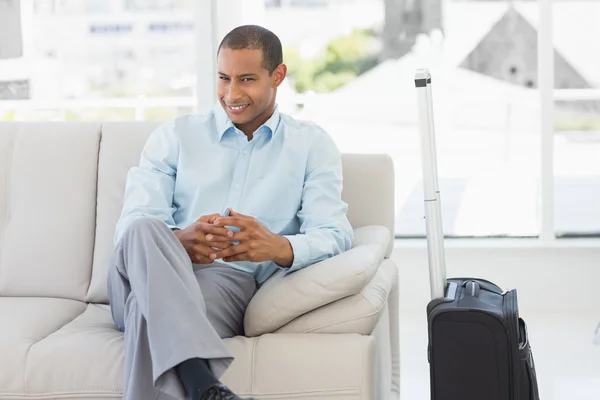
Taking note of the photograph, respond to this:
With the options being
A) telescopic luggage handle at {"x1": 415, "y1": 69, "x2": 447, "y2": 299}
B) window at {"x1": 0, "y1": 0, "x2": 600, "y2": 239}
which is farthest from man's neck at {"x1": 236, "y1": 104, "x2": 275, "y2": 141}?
window at {"x1": 0, "y1": 0, "x2": 600, "y2": 239}

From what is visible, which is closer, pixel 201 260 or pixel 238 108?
pixel 201 260

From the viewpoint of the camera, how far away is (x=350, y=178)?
305 cm

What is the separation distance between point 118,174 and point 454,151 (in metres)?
2.01

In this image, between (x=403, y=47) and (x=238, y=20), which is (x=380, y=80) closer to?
(x=403, y=47)

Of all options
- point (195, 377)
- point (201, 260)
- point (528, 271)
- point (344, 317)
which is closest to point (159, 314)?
point (195, 377)

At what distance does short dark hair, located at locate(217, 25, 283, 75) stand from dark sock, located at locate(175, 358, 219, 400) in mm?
1032

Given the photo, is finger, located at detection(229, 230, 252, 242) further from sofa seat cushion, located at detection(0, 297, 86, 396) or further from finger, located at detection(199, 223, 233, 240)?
sofa seat cushion, located at detection(0, 297, 86, 396)

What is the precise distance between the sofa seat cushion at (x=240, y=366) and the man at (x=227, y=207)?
12 cm

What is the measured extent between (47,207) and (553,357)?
6.41ft

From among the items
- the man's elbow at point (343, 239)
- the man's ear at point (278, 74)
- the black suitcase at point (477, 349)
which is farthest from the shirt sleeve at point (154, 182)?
the black suitcase at point (477, 349)

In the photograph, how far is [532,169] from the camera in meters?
4.55

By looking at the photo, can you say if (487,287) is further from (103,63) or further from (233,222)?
(103,63)

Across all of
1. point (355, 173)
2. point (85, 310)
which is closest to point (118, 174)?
point (85, 310)

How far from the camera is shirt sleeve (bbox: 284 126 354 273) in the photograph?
102 inches
